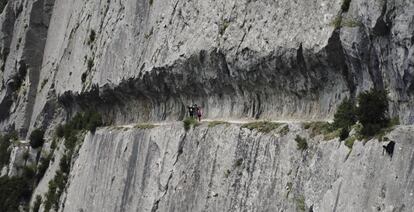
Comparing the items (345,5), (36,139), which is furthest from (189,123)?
(36,139)

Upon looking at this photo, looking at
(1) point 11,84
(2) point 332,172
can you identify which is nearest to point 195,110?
(2) point 332,172

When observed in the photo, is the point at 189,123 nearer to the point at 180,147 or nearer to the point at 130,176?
the point at 180,147

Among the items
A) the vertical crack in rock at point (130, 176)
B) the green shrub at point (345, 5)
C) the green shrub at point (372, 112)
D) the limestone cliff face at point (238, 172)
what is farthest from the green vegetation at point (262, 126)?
the vertical crack in rock at point (130, 176)

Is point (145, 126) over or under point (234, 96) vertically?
under

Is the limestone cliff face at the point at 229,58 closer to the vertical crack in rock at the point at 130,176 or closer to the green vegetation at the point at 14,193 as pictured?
the vertical crack in rock at the point at 130,176

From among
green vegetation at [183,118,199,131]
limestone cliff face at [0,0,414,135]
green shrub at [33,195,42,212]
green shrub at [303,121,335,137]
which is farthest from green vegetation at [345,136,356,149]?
green shrub at [33,195,42,212]

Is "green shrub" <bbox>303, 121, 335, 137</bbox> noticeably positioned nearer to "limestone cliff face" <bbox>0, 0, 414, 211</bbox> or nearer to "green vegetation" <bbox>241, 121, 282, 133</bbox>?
"limestone cliff face" <bbox>0, 0, 414, 211</bbox>
